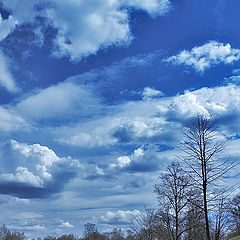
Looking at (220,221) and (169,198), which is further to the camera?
(220,221)

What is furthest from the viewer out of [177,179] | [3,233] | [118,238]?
[118,238]

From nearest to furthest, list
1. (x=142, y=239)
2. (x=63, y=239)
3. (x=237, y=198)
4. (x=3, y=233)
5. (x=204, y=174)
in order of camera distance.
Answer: (x=204, y=174), (x=142, y=239), (x=237, y=198), (x=3, y=233), (x=63, y=239)

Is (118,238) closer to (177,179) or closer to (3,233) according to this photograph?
(3,233)

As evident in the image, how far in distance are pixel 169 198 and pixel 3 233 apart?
80778 mm

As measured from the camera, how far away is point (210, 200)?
19.8 m

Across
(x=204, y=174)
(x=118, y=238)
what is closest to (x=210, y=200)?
(x=204, y=174)

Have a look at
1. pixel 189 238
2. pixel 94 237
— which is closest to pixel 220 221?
pixel 189 238

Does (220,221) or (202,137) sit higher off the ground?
(202,137)

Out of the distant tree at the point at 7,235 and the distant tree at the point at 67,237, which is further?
the distant tree at the point at 67,237

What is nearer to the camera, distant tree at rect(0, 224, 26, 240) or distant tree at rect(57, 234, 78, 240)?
distant tree at rect(0, 224, 26, 240)

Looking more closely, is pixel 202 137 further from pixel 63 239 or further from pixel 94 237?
pixel 63 239

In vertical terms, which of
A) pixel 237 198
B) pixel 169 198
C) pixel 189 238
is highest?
pixel 237 198

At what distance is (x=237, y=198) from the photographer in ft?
259

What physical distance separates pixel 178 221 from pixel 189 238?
559 centimetres
